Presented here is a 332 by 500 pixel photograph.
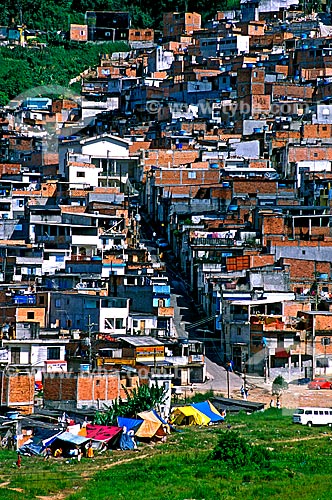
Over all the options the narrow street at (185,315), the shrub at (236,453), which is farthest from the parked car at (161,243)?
the shrub at (236,453)

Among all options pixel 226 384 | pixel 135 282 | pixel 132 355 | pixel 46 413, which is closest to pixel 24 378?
pixel 46 413

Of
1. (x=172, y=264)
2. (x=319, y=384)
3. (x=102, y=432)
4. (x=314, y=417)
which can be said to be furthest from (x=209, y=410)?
(x=172, y=264)

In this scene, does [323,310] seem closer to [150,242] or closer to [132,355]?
[132,355]

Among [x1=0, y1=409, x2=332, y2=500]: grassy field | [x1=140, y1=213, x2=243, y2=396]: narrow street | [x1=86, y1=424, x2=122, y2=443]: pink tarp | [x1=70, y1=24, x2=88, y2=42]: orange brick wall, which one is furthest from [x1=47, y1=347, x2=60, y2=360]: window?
[x1=70, y1=24, x2=88, y2=42]: orange brick wall

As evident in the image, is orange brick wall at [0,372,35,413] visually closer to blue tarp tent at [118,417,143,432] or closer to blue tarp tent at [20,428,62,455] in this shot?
blue tarp tent at [20,428,62,455]

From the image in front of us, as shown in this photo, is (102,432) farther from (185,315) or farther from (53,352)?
(185,315)
